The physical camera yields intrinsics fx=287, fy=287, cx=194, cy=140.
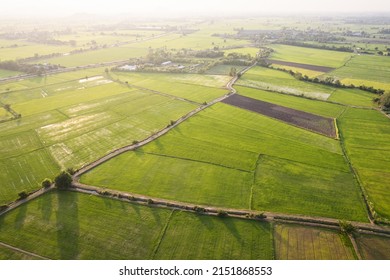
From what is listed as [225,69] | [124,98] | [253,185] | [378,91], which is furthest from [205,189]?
[225,69]

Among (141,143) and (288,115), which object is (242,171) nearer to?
(141,143)

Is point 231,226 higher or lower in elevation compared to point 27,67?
higher

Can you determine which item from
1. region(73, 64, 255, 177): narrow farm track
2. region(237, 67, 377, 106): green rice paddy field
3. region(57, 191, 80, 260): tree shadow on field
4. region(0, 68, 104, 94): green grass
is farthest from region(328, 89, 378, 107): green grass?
region(0, 68, 104, 94): green grass

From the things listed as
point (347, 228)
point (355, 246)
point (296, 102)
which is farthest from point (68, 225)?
point (296, 102)

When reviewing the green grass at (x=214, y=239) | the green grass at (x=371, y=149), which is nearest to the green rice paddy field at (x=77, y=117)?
the green grass at (x=214, y=239)

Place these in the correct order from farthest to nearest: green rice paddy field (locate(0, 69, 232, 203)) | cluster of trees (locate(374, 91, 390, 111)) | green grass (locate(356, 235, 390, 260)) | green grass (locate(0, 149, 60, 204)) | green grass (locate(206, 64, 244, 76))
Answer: green grass (locate(206, 64, 244, 76))
cluster of trees (locate(374, 91, 390, 111))
green rice paddy field (locate(0, 69, 232, 203))
green grass (locate(0, 149, 60, 204))
green grass (locate(356, 235, 390, 260))

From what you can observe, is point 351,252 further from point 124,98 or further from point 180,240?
point 124,98

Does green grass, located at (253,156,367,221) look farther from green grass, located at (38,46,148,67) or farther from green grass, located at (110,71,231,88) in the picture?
green grass, located at (38,46,148,67)
